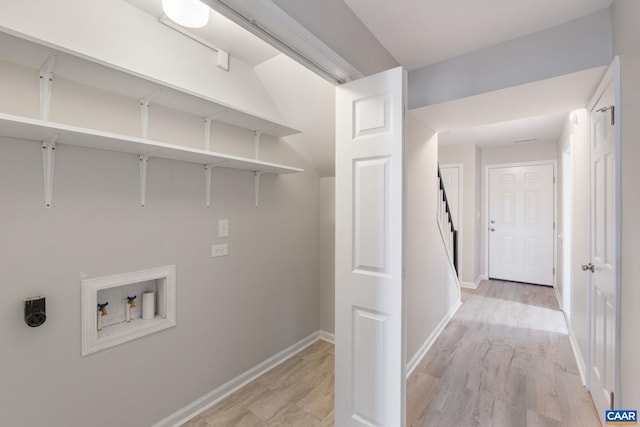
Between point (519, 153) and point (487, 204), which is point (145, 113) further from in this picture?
point (519, 153)

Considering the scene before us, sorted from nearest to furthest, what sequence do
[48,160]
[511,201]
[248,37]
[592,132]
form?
1. [48,160]
2. [248,37]
3. [592,132]
4. [511,201]

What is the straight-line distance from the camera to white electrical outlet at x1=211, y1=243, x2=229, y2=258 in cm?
199

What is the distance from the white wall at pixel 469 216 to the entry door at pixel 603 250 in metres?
2.91

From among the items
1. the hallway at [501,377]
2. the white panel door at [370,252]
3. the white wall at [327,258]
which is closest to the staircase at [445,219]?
the hallway at [501,377]

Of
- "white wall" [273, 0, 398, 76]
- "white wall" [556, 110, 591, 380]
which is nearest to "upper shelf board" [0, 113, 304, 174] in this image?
"white wall" [273, 0, 398, 76]

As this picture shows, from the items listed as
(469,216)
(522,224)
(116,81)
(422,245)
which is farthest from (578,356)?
(116,81)

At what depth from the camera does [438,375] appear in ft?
7.51

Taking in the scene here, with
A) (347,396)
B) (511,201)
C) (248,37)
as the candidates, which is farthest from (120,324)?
(511,201)

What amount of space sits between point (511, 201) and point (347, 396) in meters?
4.89

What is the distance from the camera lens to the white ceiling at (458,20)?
151cm

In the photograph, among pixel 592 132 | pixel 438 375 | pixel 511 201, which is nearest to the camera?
pixel 592 132

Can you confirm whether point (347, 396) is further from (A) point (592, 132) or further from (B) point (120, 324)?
(A) point (592, 132)

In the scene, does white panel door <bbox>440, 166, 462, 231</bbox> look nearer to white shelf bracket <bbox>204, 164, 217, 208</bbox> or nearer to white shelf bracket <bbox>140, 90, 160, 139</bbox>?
white shelf bracket <bbox>204, 164, 217, 208</bbox>

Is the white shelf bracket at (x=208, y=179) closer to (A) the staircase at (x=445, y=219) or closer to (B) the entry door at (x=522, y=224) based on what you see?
(A) the staircase at (x=445, y=219)
